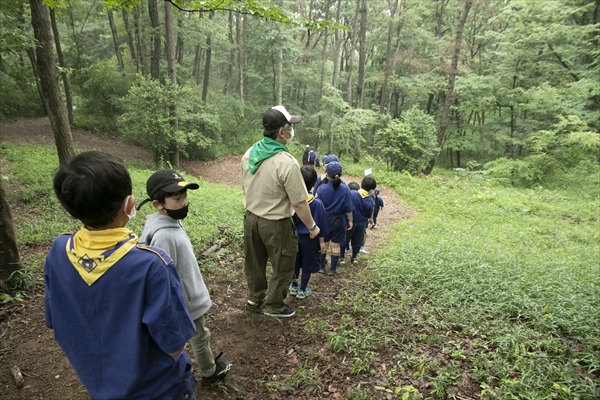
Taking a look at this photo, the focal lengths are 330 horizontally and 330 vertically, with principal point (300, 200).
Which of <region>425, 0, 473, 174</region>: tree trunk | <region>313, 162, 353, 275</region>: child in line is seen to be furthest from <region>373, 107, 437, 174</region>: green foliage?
<region>313, 162, 353, 275</region>: child in line

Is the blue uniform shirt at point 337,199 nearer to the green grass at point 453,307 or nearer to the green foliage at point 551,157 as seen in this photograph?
the green grass at point 453,307

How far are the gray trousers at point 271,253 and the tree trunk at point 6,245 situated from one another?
104 inches

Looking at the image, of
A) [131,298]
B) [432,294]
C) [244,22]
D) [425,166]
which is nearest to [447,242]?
[432,294]

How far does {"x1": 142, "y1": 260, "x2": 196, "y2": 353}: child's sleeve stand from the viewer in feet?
4.58

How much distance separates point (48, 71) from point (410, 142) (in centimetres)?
1377

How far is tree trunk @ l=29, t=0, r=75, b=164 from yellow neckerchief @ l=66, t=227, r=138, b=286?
4.72 metres

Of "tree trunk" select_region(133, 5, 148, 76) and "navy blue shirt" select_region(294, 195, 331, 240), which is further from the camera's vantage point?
"tree trunk" select_region(133, 5, 148, 76)

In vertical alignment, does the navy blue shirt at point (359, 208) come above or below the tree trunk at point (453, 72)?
below

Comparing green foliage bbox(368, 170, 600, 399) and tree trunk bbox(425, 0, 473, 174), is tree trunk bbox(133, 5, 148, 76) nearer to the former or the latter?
tree trunk bbox(425, 0, 473, 174)

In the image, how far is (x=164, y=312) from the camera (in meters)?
1.41

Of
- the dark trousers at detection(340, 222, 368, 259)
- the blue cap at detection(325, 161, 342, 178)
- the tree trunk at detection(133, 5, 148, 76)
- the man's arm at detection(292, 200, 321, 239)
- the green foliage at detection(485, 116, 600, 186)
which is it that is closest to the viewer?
the man's arm at detection(292, 200, 321, 239)

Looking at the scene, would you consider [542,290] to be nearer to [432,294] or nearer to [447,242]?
[432,294]

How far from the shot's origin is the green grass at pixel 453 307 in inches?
114

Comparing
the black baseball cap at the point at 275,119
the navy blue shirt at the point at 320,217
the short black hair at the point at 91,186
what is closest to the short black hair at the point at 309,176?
the navy blue shirt at the point at 320,217
